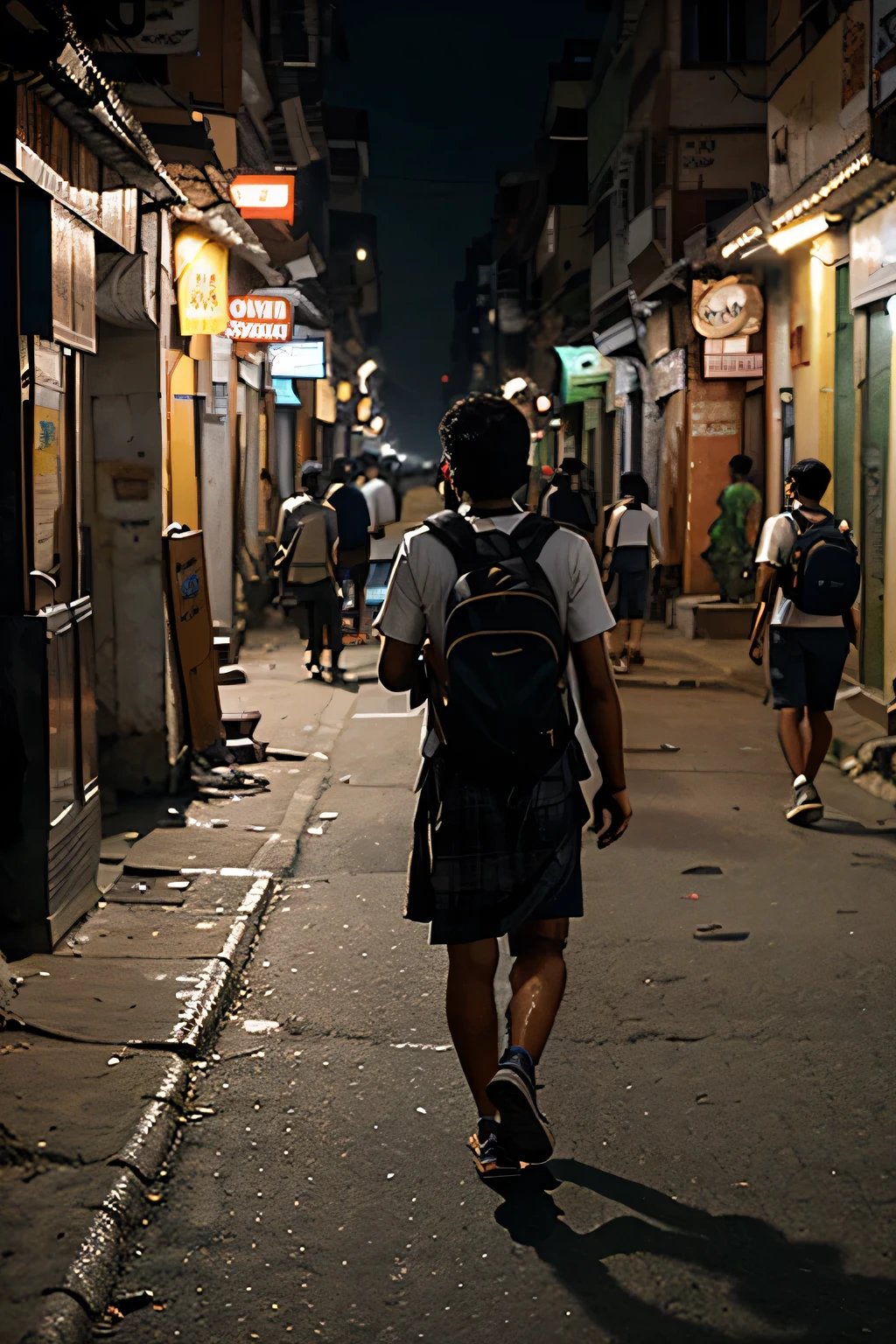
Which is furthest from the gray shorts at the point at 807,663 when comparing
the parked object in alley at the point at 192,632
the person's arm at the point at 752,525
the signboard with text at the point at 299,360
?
the signboard with text at the point at 299,360

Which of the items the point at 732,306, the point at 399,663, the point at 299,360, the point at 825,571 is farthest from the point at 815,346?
the point at 399,663

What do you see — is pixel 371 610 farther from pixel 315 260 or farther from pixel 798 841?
pixel 315 260

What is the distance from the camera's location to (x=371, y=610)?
70.8ft

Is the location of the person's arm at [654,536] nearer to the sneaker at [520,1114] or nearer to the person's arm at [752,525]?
the person's arm at [752,525]

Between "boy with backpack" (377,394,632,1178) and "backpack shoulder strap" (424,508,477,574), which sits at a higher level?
"backpack shoulder strap" (424,508,477,574)

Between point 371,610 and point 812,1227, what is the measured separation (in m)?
18.0

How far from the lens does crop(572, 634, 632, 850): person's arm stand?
4109 millimetres

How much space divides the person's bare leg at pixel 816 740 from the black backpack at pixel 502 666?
5189 millimetres

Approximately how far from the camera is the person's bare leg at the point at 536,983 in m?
4.05

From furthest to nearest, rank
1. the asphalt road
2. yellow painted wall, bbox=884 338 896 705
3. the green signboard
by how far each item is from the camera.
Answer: the green signboard → yellow painted wall, bbox=884 338 896 705 → the asphalt road

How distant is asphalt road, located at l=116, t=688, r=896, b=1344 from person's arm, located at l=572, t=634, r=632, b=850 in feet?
3.30

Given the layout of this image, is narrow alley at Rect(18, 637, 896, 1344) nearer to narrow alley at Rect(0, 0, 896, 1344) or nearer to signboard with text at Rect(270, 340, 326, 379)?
narrow alley at Rect(0, 0, 896, 1344)

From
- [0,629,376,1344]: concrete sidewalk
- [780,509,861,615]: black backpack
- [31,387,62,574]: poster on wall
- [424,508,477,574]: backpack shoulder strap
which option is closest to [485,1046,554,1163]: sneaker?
[0,629,376,1344]: concrete sidewalk

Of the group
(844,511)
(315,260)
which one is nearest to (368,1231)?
(844,511)
